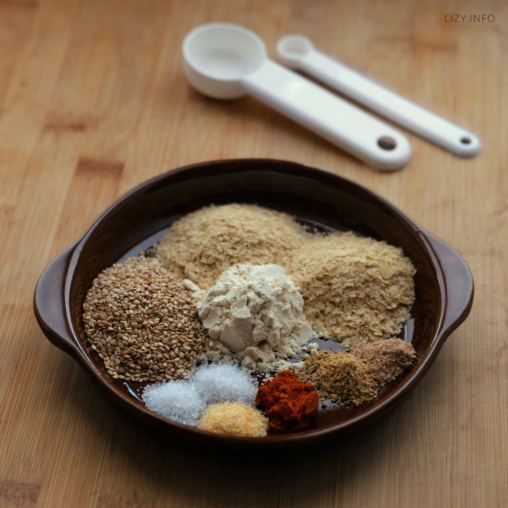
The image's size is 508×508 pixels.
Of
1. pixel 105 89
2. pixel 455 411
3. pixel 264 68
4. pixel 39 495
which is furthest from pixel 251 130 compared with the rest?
pixel 39 495

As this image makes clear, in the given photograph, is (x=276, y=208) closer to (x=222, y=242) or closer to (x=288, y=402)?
(x=222, y=242)

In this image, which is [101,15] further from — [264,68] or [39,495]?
[39,495]

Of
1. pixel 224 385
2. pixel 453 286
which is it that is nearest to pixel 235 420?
pixel 224 385

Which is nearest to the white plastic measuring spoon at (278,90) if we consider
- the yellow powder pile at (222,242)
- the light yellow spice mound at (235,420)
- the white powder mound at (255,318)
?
the yellow powder pile at (222,242)

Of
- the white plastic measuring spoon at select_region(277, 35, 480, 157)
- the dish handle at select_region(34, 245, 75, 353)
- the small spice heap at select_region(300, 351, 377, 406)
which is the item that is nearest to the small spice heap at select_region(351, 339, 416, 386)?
the small spice heap at select_region(300, 351, 377, 406)

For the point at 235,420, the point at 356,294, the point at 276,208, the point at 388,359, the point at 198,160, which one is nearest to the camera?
the point at 235,420
